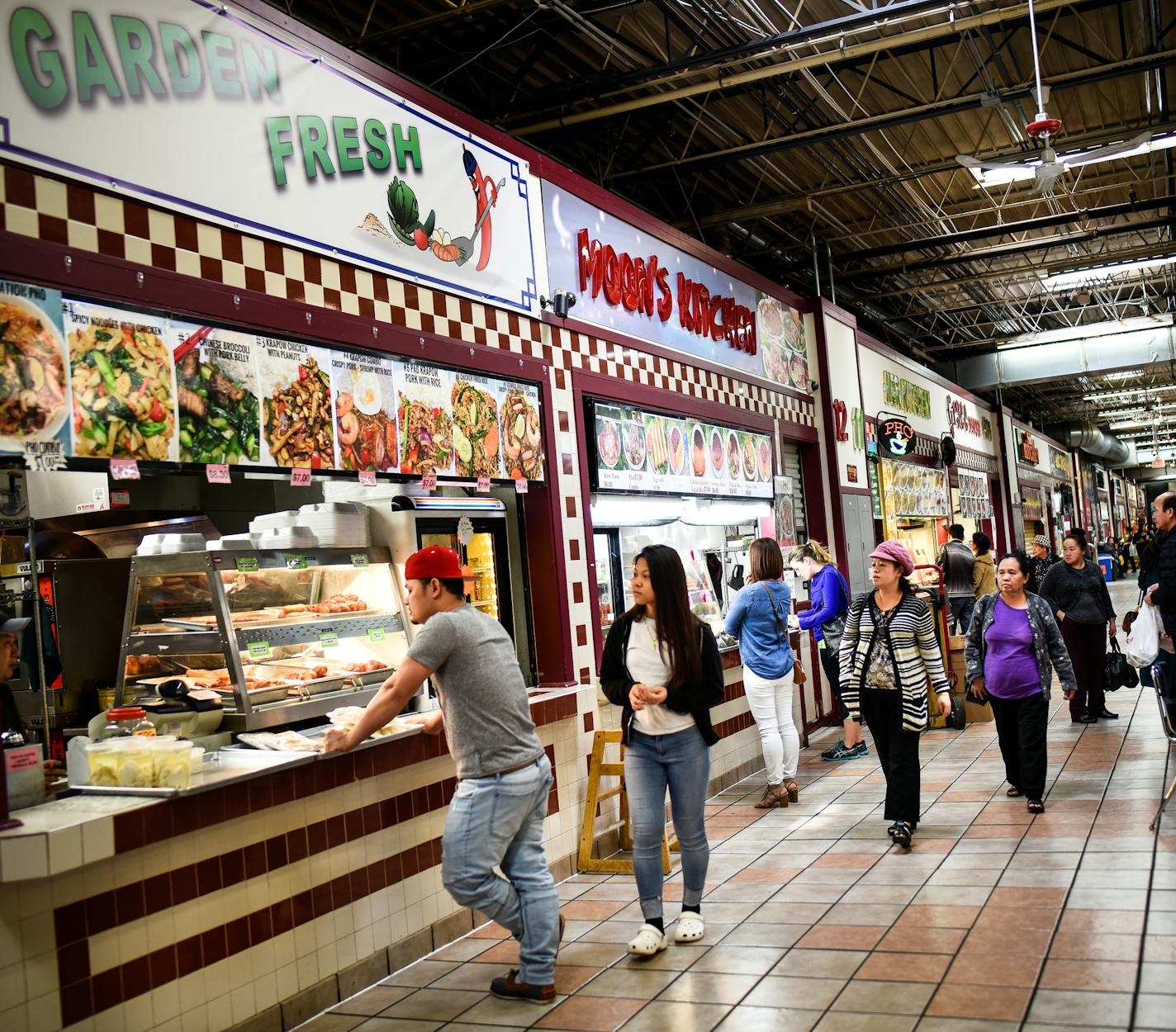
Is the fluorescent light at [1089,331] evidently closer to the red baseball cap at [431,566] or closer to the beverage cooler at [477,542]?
the beverage cooler at [477,542]

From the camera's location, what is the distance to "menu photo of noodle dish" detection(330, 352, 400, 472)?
5027 mm

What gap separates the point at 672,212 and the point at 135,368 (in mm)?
8989

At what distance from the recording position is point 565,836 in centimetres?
604

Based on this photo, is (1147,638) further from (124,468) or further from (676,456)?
(124,468)

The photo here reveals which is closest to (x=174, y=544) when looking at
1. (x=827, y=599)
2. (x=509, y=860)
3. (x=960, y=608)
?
(x=509, y=860)

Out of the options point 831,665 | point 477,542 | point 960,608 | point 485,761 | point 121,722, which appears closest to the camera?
point 485,761

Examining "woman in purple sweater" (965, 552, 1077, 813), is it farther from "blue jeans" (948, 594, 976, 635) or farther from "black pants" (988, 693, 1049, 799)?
"blue jeans" (948, 594, 976, 635)

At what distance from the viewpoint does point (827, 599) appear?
29.0 feet

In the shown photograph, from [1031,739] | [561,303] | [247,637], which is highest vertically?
[561,303]

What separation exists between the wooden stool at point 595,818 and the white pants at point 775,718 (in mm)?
1098

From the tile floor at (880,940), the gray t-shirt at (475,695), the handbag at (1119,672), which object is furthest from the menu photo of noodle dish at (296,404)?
the handbag at (1119,672)

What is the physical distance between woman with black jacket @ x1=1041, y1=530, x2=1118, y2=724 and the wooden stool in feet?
15.5

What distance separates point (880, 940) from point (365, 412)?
3251 millimetres

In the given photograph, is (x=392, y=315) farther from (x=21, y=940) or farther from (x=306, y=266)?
(x=21, y=940)
